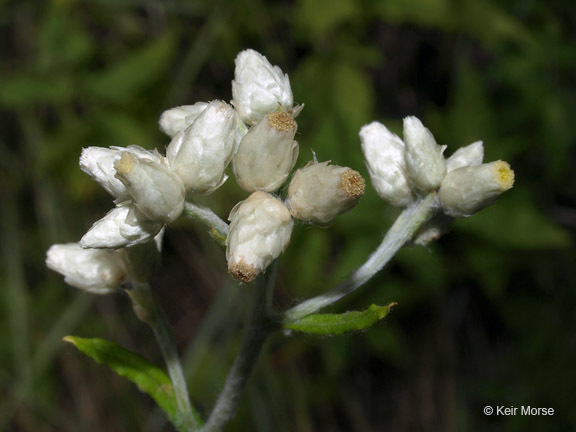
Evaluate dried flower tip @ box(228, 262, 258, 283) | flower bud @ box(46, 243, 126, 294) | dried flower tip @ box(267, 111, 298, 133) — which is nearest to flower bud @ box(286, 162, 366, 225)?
dried flower tip @ box(267, 111, 298, 133)

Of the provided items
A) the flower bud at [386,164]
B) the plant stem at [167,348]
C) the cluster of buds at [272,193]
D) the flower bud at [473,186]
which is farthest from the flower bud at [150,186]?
the flower bud at [473,186]

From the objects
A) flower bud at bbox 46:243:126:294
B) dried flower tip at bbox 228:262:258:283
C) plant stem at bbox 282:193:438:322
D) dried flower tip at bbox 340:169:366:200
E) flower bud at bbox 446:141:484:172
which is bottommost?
plant stem at bbox 282:193:438:322

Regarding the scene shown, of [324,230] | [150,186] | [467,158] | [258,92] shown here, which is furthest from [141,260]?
[324,230]

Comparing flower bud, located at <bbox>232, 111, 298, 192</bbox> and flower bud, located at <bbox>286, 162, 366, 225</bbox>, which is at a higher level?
flower bud, located at <bbox>232, 111, 298, 192</bbox>

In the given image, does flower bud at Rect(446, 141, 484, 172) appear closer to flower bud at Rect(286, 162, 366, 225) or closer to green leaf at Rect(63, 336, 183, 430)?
flower bud at Rect(286, 162, 366, 225)

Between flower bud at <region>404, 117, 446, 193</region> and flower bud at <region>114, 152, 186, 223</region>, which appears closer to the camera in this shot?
flower bud at <region>114, 152, 186, 223</region>

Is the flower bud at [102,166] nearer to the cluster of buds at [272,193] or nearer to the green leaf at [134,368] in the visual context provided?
the cluster of buds at [272,193]

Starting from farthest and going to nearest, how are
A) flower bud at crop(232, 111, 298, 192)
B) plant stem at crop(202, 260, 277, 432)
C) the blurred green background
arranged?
1. the blurred green background
2. plant stem at crop(202, 260, 277, 432)
3. flower bud at crop(232, 111, 298, 192)
